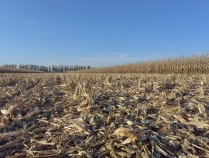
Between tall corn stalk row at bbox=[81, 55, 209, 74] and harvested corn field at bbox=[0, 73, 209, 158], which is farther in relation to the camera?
tall corn stalk row at bbox=[81, 55, 209, 74]

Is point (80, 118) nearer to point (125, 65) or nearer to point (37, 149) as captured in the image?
point (37, 149)

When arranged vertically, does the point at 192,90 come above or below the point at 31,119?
above

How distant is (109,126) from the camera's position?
3463 millimetres

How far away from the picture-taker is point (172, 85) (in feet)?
19.5

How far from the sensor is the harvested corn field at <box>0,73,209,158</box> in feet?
9.98

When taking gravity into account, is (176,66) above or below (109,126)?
above

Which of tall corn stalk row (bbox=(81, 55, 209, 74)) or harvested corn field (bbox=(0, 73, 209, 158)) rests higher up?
tall corn stalk row (bbox=(81, 55, 209, 74))

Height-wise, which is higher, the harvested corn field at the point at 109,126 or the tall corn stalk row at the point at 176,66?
the tall corn stalk row at the point at 176,66

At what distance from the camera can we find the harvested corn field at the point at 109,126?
120 inches

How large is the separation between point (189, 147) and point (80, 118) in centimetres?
139

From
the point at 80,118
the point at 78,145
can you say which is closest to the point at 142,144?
the point at 78,145

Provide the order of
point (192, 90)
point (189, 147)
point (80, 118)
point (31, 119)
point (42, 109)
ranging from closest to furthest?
point (189, 147) < point (80, 118) < point (31, 119) < point (42, 109) < point (192, 90)

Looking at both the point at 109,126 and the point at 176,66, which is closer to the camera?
the point at 109,126

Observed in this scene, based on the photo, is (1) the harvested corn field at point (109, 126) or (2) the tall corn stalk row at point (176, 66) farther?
(2) the tall corn stalk row at point (176, 66)
